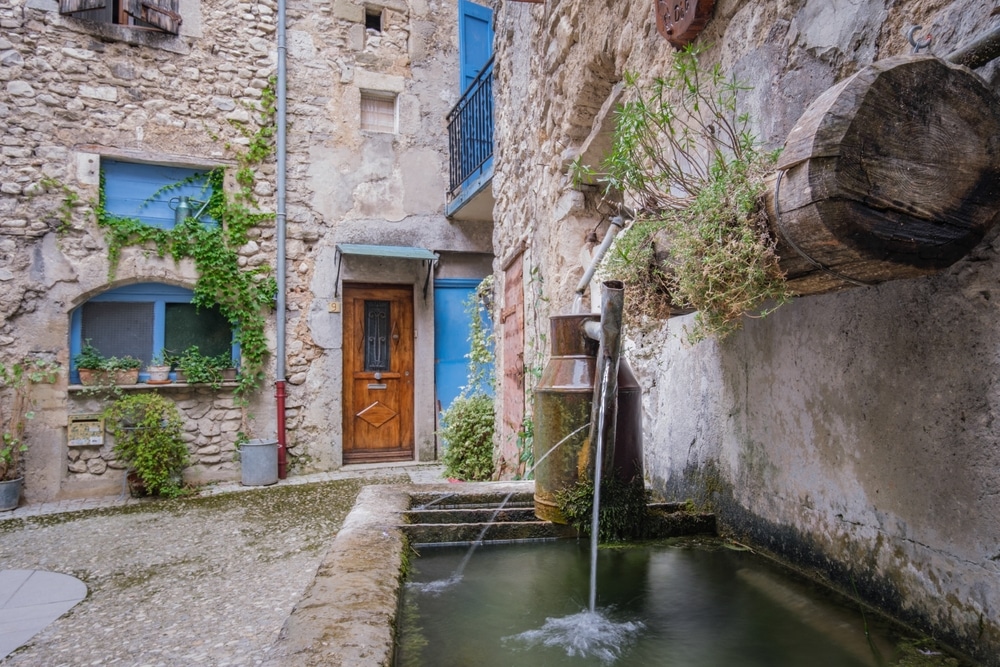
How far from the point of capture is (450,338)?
7211 mm

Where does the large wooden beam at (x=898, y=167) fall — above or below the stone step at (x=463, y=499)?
above

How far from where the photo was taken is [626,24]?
2611mm

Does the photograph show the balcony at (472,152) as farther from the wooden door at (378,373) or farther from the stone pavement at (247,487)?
the stone pavement at (247,487)

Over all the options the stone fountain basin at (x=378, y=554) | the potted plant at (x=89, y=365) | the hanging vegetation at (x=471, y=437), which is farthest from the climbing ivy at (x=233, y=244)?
the stone fountain basin at (x=378, y=554)

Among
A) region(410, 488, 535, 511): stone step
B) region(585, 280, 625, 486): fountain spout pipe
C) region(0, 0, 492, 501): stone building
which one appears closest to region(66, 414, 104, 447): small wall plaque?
region(0, 0, 492, 501): stone building

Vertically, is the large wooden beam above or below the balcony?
below

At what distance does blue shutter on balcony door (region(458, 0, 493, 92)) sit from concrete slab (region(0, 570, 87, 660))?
629 cm

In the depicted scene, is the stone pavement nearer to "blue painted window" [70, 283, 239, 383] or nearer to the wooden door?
the wooden door

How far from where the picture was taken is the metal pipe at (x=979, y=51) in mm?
1008

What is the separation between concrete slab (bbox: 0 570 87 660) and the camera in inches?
104

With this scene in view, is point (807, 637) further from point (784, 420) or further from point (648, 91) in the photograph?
point (648, 91)

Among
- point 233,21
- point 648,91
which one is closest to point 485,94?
point 233,21

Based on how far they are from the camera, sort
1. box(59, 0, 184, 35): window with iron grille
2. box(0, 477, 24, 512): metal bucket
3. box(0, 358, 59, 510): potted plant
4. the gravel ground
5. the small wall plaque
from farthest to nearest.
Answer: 1. box(59, 0, 184, 35): window with iron grille
2. the small wall plaque
3. box(0, 358, 59, 510): potted plant
4. box(0, 477, 24, 512): metal bucket
5. the gravel ground

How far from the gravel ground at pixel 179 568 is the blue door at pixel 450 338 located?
195 cm
